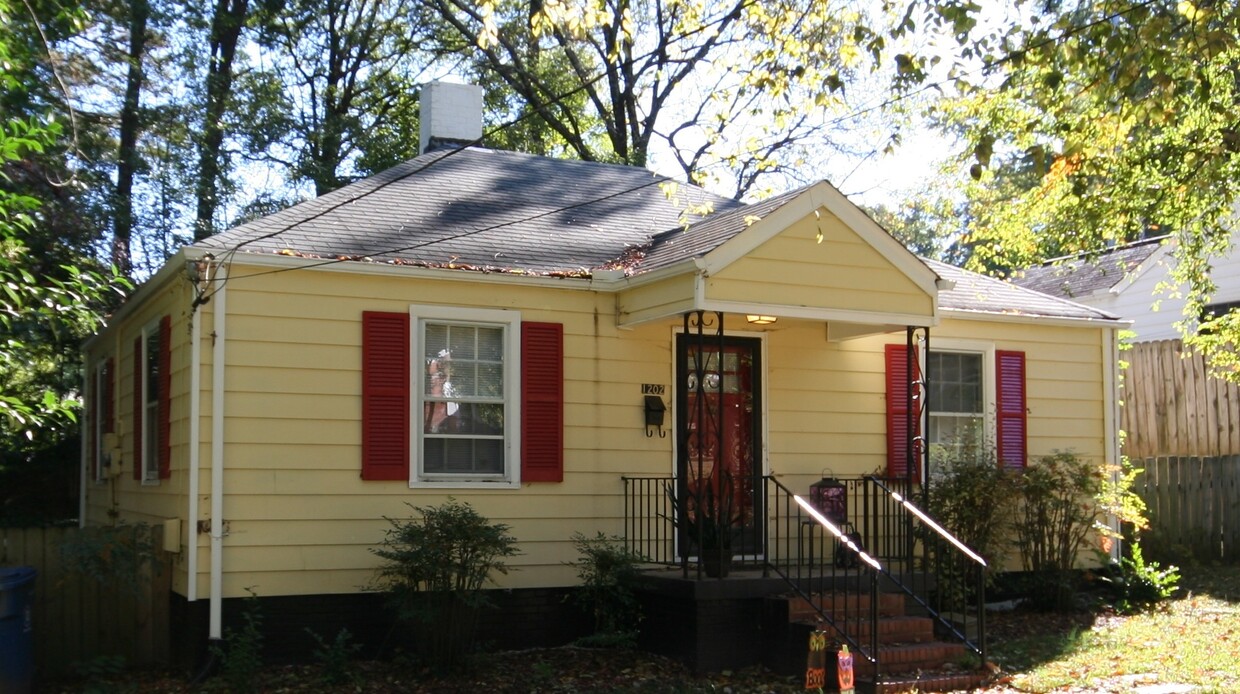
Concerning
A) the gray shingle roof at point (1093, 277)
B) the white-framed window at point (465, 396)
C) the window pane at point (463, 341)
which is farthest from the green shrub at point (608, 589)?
the gray shingle roof at point (1093, 277)

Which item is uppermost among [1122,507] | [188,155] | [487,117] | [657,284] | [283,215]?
[487,117]

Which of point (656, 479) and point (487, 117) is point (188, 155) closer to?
point (487, 117)

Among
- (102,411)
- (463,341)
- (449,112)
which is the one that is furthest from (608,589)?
(102,411)

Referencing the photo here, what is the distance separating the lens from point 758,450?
37.3 feet

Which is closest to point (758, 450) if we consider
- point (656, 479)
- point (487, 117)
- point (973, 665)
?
point (656, 479)

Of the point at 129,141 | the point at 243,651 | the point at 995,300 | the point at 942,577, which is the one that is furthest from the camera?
the point at 129,141

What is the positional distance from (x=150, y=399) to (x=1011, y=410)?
8.64m

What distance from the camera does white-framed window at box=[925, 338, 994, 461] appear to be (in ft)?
41.1

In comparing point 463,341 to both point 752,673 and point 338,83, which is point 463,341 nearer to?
point 752,673

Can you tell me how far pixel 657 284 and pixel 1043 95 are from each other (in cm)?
338

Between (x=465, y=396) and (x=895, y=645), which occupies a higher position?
(x=465, y=396)

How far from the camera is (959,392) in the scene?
12703 mm

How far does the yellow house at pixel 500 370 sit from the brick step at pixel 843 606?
94 cm

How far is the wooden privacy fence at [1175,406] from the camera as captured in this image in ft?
54.9
